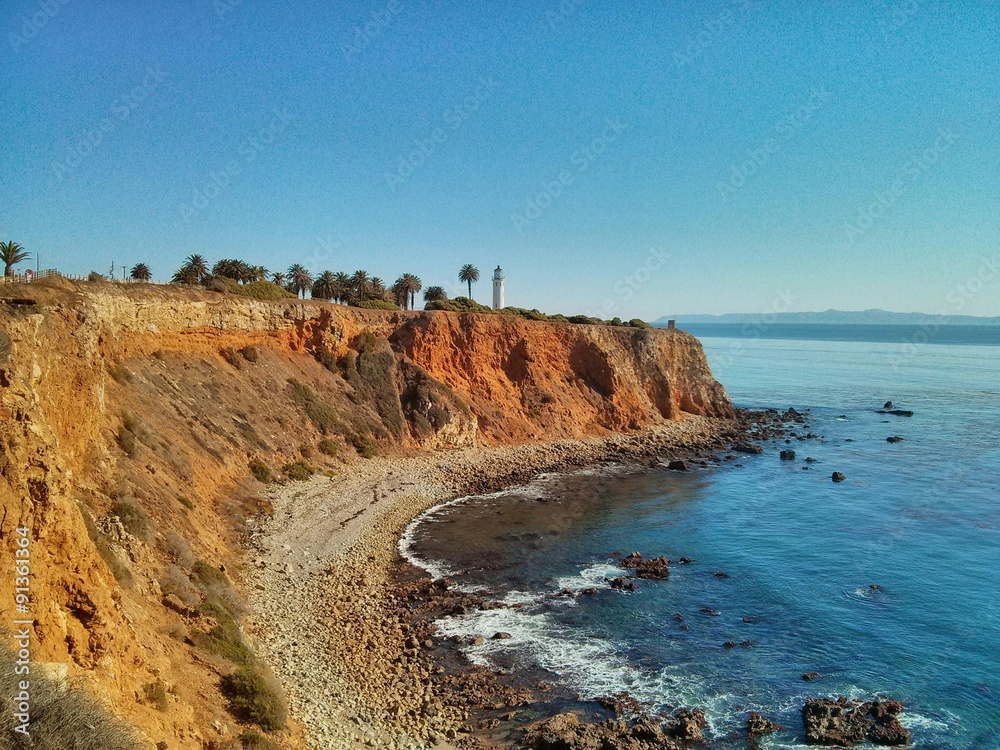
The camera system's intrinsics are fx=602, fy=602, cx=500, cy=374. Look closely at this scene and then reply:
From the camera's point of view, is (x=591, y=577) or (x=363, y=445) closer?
(x=591, y=577)

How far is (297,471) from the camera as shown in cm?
3506

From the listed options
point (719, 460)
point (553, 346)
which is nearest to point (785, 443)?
point (719, 460)

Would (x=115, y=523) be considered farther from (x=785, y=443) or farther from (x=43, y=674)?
(x=785, y=443)

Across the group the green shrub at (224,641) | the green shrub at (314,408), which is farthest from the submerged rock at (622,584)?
the green shrub at (314,408)

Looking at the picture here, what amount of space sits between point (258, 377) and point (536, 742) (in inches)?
1194

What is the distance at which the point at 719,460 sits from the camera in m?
54.0

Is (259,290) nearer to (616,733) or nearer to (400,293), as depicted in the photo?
(400,293)

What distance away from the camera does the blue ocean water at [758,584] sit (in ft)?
63.9

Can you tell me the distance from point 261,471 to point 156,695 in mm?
21854

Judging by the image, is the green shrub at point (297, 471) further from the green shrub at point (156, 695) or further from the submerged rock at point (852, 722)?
the submerged rock at point (852, 722)

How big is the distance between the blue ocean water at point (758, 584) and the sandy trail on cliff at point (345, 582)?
250 centimetres

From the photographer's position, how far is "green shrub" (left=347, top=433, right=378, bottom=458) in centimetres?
4153

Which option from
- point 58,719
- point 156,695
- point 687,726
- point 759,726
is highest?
point 58,719

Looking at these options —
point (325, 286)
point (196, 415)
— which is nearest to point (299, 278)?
point (325, 286)
